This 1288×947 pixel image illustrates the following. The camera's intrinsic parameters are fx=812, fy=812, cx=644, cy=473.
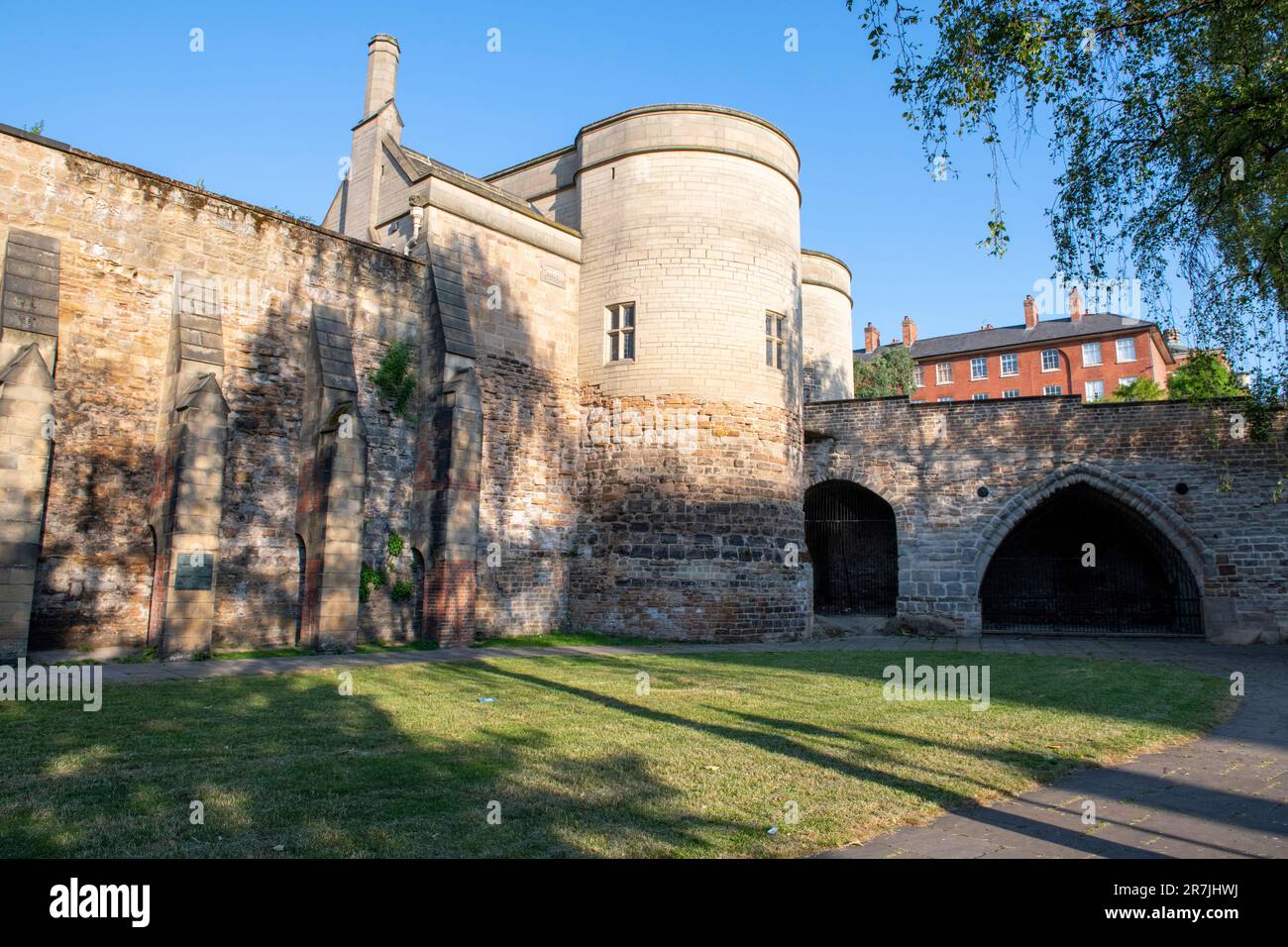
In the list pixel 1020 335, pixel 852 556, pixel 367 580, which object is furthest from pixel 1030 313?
pixel 367 580

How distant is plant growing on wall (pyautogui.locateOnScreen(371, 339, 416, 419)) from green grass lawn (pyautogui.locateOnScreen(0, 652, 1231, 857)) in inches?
272

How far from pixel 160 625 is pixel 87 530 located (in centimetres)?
182

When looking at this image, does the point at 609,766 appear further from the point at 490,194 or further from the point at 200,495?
the point at 490,194

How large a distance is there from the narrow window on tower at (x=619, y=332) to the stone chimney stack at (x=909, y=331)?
47.3 metres

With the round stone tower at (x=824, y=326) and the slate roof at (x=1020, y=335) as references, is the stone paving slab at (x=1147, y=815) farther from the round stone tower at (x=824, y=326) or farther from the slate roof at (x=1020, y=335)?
the slate roof at (x=1020, y=335)

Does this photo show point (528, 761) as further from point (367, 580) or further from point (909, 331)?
point (909, 331)

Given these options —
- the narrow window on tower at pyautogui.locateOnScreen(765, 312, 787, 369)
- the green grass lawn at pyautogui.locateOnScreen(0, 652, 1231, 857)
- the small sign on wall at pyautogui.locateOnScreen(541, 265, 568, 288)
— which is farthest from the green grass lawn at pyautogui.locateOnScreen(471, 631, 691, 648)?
the small sign on wall at pyautogui.locateOnScreen(541, 265, 568, 288)

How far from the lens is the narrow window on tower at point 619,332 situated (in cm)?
1867

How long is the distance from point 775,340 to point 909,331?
4635 cm

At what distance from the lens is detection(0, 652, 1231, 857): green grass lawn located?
163 inches

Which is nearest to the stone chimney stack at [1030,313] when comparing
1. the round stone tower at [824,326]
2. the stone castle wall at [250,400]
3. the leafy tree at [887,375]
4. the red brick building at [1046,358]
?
the red brick building at [1046,358]

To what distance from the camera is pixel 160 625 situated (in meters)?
11.9

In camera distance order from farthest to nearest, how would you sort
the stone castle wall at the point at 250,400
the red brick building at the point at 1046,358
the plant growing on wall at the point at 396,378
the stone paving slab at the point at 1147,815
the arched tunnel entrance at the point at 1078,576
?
the red brick building at the point at 1046,358, the arched tunnel entrance at the point at 1078,576, the plant growing on wall at the point at 396,378, the stone castle wall at the point at 250,400, the stone paving slab at the point at 1147,815
